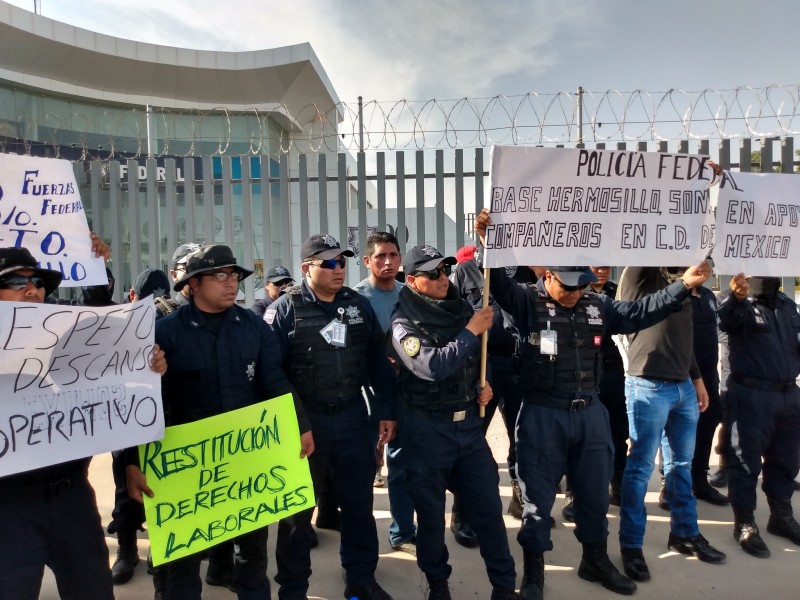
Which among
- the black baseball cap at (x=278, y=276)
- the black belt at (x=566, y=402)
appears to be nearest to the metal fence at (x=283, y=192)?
the black baseball cap at (x=278, y=276)

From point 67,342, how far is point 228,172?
18.2 feet

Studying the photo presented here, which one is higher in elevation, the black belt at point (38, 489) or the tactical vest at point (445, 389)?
the tactical vest at point (445, 389)

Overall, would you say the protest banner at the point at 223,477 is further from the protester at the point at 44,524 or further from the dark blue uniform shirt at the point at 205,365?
the protester at the point at 44,524

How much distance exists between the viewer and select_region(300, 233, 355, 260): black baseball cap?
9.48 feet

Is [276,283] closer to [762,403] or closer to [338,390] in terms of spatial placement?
[338,390]

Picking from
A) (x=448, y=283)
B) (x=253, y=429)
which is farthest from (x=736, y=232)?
(x=253, y=429)

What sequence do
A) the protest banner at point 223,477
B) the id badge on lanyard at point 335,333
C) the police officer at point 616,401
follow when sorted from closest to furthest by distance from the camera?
the protest banner at point 223,477
the id badge on lanyard at point 335,333
the police officer at point 616,401

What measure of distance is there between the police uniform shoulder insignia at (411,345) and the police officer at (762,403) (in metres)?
2.23

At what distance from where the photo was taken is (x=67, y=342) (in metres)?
2.07

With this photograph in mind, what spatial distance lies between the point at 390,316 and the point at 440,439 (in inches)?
38.4

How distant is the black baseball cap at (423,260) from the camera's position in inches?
106

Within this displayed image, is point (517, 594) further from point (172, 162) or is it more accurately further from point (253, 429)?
point (172, 162)

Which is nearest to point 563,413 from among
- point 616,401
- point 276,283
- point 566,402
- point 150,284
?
point 566,402

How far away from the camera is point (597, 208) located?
113 inches
